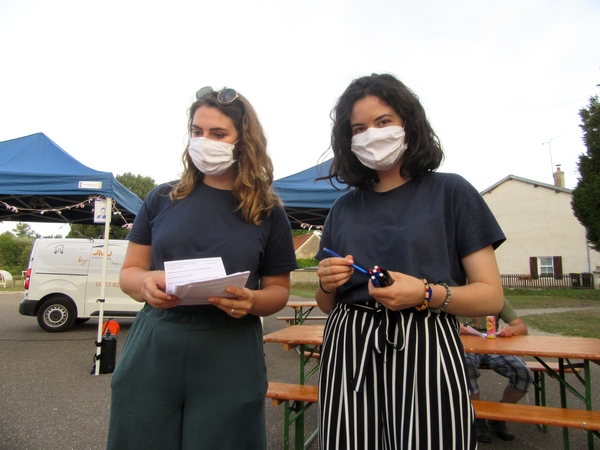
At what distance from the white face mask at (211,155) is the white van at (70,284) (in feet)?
26.0

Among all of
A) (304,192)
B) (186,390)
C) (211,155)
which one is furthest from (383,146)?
(304,192)

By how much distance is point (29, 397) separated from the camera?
4.66m

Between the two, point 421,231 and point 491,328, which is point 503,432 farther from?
point 421,231

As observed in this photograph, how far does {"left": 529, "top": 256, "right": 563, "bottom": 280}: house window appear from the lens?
24.8 metres

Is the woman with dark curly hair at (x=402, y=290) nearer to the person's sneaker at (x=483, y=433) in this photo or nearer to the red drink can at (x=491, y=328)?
the red drink can at (x=491, y=328)

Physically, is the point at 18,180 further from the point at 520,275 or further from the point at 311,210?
the point at 520,275

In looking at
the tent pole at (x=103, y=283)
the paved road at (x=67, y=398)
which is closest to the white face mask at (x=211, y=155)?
the paved road at (x=67, y=398)

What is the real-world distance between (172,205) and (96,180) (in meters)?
4.85

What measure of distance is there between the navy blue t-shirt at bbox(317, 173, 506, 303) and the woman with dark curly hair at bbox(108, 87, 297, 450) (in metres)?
0.35

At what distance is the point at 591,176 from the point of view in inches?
638

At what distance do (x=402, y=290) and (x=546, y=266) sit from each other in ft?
93.6

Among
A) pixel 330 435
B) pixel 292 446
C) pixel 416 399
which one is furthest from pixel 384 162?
pixel 292 446

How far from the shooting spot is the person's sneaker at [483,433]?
3600mm

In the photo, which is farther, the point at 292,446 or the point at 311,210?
the point at 311,210
